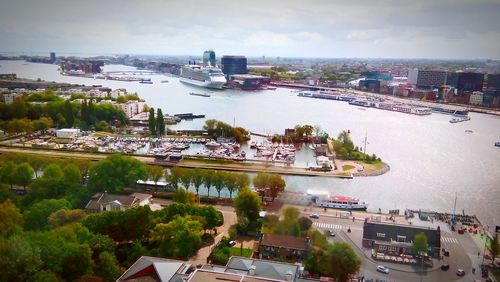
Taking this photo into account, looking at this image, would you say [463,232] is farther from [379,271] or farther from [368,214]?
[379,271]

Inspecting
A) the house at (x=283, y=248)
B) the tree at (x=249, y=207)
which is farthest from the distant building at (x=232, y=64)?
the house at (x=283, y=248)

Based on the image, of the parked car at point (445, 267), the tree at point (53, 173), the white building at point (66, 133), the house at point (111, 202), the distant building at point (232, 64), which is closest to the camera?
the parked car at point (445, 267)

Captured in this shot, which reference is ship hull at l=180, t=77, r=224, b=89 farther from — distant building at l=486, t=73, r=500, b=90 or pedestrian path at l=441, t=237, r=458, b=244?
pedestrian path at l=441, t=237, r=458, b=244

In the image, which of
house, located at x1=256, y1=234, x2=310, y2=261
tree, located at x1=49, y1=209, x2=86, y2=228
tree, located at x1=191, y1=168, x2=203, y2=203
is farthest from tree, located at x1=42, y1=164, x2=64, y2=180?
house, located at x1=256, y1=234, x2=310, y2=261

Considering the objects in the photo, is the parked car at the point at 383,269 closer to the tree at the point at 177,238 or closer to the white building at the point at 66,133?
the tree at the point at 177,238

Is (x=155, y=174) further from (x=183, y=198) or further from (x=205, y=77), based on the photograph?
(x=205, y=77)

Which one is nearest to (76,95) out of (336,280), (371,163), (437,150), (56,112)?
(56,112)

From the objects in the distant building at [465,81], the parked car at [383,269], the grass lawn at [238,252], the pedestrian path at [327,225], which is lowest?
the grass lawn at [238,252]
